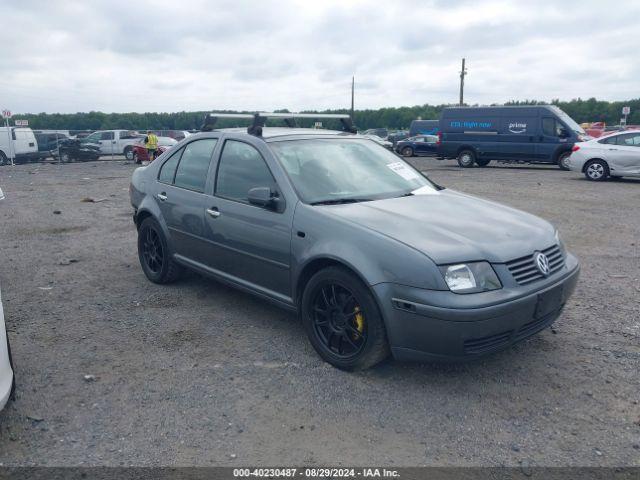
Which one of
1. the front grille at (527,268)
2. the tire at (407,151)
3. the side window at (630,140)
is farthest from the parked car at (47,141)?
the front grille at (527,268)

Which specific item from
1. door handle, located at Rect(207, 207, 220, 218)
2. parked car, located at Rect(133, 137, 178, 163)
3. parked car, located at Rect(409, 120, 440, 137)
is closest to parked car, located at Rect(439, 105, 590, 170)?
parked car, located at Rect(133, 137, 178, 163)

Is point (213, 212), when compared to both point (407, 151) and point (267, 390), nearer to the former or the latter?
point (267, 390)

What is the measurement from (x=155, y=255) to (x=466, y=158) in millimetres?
18339

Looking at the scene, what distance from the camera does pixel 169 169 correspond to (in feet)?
17.7

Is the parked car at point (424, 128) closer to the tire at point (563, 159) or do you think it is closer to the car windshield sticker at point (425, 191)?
the tire at point (563, 159)

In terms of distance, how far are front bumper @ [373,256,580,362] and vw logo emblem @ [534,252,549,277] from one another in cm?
14

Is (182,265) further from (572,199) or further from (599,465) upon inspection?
(572,199)

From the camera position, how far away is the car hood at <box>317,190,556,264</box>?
131 inches

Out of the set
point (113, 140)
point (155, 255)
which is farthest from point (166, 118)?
point (155, 255)

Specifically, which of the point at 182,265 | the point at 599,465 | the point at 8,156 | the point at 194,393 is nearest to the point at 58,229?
the point at 182,265

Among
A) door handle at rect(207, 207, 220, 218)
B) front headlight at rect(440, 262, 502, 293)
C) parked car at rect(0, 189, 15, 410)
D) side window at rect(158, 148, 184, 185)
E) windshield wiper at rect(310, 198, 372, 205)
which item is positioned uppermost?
side window at rect(158, 148, 184, 185)

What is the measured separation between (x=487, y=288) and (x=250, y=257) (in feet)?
6.11

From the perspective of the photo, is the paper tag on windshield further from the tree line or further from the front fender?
the tree line

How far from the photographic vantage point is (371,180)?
4453 mm
